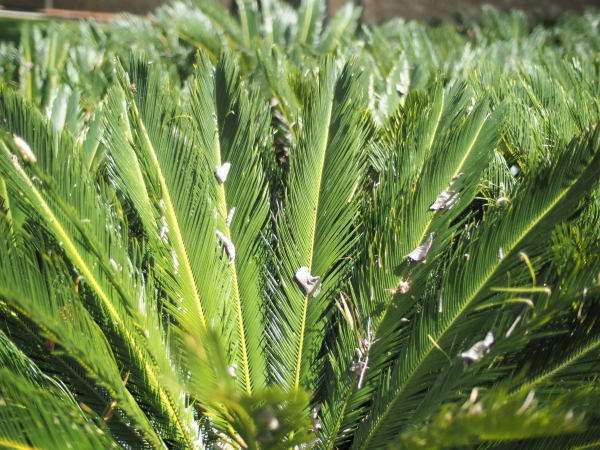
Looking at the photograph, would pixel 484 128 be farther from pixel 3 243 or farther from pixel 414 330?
pixel 3 243

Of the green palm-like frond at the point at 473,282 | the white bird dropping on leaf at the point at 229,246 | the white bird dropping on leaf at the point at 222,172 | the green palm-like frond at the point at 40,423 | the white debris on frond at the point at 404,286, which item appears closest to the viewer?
the green palm-like frond at the point at 40,423

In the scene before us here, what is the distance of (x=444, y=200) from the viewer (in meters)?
1.47

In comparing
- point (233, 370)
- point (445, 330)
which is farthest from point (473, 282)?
point (233, 370)

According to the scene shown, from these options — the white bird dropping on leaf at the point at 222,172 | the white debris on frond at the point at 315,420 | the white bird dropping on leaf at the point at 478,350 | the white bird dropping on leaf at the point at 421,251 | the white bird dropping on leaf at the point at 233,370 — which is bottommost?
the white debris on frond at the point at 315,420

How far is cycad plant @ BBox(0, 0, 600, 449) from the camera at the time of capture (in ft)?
3.48

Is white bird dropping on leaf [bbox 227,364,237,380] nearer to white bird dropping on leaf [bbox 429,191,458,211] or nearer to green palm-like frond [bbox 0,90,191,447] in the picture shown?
green palm-like frond [bbox 0,90,191,447]

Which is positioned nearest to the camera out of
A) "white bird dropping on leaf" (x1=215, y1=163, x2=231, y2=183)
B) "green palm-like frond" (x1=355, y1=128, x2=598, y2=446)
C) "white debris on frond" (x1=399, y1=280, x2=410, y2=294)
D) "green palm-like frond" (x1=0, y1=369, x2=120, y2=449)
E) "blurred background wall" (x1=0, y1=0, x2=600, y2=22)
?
"green palm-like frond" (x1=0, y1=369, x2=120, y2=449)

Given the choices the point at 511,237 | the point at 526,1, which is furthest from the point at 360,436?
the point at 526,1

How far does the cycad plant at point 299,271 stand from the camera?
3.48 feet

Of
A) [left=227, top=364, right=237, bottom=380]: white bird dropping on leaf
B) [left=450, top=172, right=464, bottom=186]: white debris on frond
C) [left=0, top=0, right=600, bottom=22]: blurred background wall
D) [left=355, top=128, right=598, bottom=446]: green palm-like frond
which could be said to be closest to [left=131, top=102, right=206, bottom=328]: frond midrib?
[left=227, top=364, right=237, bottom=380]: white bird dropping on leaf

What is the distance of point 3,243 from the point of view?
3.79ft

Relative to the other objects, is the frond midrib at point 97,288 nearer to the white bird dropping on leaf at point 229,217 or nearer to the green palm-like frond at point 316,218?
the green palm-like frond at point 316,218

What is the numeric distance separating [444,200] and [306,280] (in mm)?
412

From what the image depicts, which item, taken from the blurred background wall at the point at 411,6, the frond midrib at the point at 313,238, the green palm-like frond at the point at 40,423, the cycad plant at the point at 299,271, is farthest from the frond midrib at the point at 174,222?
the blurred background wall at the point at 411,6
